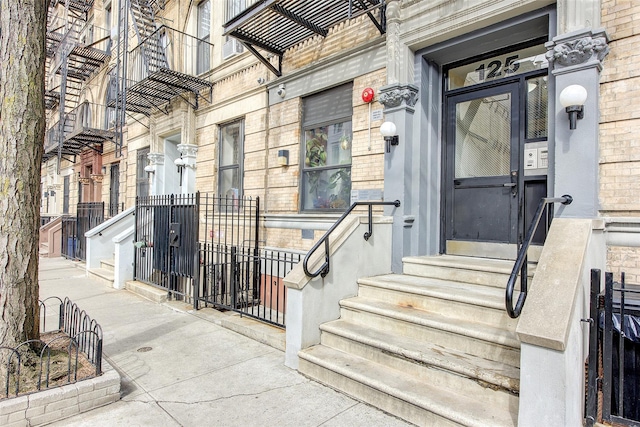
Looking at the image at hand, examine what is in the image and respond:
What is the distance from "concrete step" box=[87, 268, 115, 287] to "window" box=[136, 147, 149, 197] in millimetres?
3412

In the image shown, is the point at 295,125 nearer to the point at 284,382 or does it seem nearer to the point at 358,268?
the point at 358,268

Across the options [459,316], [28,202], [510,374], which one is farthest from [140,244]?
[510,374]

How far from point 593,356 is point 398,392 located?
1.57 meters

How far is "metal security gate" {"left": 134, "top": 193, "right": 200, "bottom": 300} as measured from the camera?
277 inches

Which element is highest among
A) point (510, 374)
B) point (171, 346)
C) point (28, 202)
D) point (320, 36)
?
point (320, 36)

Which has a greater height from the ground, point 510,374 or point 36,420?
point 510,374

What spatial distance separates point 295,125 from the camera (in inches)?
291

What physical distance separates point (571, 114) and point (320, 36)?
15.0 feet

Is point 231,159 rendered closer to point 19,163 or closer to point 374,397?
point 19,163

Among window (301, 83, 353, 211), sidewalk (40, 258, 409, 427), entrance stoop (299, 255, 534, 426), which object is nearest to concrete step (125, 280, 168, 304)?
sidewalk (40, 258, 409, 427)

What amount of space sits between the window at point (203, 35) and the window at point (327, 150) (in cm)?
422

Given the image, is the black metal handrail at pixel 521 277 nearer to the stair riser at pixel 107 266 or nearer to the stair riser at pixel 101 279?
the stair riser at pixel 101 279

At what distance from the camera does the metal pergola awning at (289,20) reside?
5891 millimetres

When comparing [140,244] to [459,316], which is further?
[140,244]
